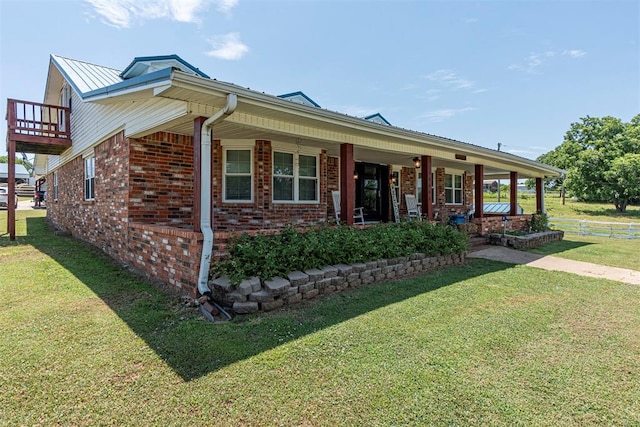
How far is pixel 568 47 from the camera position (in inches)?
413

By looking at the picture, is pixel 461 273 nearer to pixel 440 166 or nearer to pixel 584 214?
pixel 440 166

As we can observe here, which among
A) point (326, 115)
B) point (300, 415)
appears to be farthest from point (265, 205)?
point (300, 415)

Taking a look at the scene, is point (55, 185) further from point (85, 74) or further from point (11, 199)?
point (85, 74)

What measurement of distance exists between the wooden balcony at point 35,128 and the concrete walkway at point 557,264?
12.3 m

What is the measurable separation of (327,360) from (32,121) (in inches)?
452

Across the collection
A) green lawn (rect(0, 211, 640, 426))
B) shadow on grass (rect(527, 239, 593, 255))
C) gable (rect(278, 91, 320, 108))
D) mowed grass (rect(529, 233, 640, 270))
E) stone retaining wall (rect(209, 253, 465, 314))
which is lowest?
green lawn (rect(0, 211, 640, 426))

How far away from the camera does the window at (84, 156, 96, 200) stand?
8.50 m

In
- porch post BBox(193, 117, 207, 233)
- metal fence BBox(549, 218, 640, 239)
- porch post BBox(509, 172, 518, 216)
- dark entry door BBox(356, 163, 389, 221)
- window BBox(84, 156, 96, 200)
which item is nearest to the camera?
porch post BBox(193, 117, 207, 233)

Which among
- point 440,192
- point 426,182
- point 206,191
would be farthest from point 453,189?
point 206,191

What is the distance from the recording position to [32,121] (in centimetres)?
979

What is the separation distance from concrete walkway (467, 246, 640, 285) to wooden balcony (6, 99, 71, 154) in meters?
12.3

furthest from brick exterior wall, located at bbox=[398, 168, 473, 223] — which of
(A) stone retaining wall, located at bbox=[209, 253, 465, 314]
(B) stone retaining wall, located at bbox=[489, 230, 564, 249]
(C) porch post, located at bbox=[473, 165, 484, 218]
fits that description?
(A) stone retaining wall, located at bbox=[209, 253, 465, 314]

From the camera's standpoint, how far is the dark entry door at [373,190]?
10.6 metres

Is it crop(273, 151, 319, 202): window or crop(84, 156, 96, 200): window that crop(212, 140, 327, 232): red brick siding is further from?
crop(84, 156, 96, 200): window
